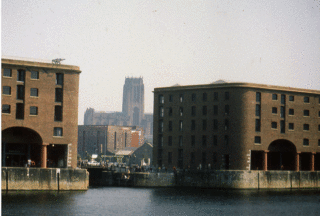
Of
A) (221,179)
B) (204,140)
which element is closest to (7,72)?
(221,179)

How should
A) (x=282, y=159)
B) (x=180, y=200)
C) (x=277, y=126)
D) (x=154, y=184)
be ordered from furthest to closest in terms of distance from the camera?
(x=282, y=159)
(x=277, y=126)
(x=154, y=184)
(x=180, y=200)

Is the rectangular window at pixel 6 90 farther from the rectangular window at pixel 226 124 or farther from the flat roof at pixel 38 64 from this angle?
the rectangular window at pixel 226 124

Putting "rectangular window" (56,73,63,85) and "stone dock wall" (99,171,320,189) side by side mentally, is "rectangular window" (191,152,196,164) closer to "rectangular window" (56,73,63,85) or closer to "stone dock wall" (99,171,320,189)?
"stone dock wall" (99,171,320,189)

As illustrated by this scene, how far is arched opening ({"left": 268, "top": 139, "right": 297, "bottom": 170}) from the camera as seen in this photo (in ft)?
319

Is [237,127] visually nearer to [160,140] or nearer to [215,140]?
[215,140]

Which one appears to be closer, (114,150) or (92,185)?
(92,185)

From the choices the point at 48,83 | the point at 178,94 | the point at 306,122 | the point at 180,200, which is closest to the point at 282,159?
the point at 306,122

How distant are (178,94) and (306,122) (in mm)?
26234

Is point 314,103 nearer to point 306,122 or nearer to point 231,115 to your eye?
point 306,122

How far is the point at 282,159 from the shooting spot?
3959 inches

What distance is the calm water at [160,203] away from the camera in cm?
5134

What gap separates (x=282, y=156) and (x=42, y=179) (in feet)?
176

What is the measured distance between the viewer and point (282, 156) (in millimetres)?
100438

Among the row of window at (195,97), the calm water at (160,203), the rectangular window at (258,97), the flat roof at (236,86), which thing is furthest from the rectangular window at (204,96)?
the calm water at (160,203)
